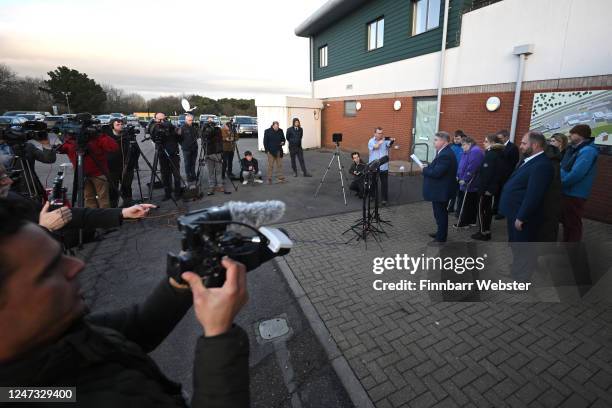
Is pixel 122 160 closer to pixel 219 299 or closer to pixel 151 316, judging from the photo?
pixel 151 316

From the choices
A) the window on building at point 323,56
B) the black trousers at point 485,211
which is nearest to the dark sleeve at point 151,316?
the black trousers at point 485,211

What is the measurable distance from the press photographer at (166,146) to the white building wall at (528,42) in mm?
8586

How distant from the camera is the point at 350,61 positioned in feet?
49.4

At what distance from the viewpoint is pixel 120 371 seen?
84cm

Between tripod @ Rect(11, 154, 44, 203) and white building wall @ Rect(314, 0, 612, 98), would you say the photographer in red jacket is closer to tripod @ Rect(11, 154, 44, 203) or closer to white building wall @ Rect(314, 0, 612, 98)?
tripod @ Rect(11, 154, 44, 203)

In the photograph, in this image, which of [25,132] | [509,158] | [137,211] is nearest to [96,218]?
[137,211]

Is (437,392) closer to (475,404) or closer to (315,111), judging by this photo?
(475,404)

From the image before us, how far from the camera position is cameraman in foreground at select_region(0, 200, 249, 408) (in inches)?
28.6

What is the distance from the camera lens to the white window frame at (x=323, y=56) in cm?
1752

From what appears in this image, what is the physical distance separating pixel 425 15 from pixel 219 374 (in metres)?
12.7

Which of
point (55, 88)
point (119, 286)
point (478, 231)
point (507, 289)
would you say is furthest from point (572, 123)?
point (55, 88)

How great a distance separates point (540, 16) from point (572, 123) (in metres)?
2.68

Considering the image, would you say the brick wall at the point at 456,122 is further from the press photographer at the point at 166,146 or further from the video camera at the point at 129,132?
the video camera at the point at 129,132

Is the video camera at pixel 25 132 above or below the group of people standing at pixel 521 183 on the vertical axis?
above
